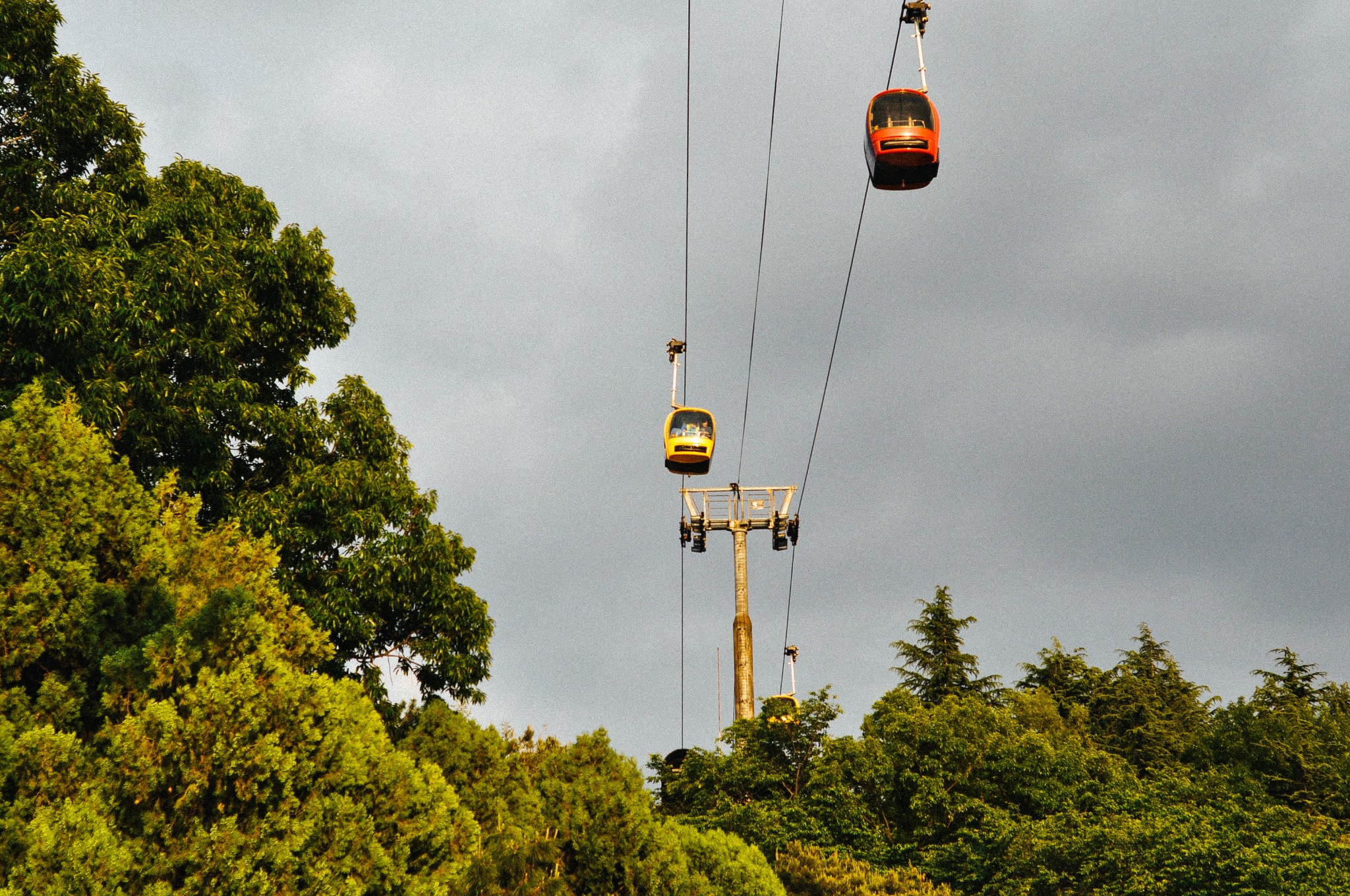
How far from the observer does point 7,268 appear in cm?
1255

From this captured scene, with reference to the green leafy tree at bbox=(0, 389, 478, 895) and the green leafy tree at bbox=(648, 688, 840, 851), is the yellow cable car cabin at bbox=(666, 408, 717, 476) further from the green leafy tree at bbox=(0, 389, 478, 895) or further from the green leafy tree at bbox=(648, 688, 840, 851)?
the green leafy tree at bbox=(0, 389, 478, 895)

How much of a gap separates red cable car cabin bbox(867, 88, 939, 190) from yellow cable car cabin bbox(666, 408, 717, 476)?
46.7 feet

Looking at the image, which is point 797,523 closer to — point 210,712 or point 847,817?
point 847,817

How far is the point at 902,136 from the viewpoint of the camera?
58.1 feet

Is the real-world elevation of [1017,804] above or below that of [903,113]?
below

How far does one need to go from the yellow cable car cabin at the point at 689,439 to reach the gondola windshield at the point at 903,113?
578 inches

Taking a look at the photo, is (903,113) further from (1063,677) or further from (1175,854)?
(1063,677)

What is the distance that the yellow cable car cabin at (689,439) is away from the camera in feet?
103

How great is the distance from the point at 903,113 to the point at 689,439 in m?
15.0

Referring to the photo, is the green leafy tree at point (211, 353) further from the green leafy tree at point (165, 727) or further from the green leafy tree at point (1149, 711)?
the green leafy tree at point (1149, 711)

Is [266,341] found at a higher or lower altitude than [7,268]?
higher

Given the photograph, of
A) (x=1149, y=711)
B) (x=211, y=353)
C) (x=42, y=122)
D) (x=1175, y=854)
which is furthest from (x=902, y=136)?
(x=1149, y=711)

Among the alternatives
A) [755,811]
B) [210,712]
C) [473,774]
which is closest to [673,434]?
[755,811]

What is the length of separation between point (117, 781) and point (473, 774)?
6.36 meters
